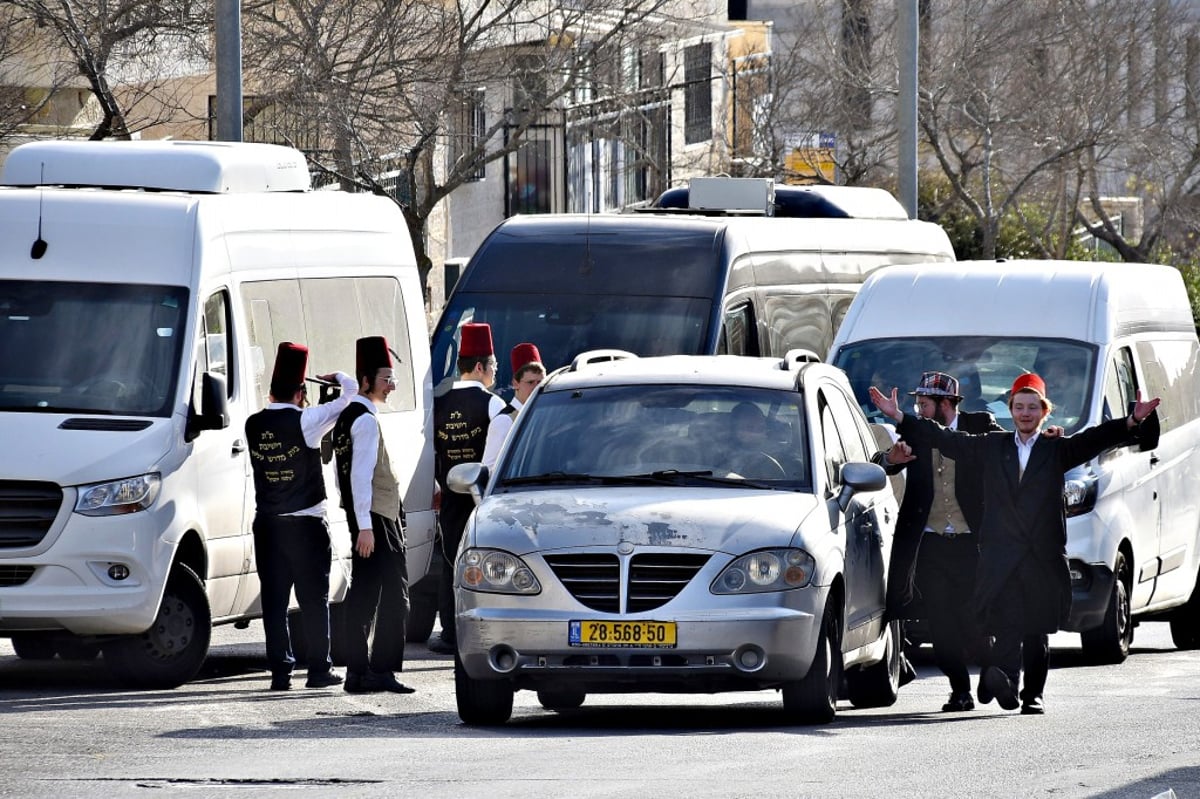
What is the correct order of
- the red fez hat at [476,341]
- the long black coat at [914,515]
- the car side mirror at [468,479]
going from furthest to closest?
the red fez hat at [476,341] < the long black coat at [914,515] < the car side mirror at [468,479]

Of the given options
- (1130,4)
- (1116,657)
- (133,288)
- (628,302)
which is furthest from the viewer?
(1130,4)

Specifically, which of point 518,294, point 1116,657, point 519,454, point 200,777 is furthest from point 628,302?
point 200,777

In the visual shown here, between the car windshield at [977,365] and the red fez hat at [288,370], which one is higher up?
the red fez hat at [288,370]

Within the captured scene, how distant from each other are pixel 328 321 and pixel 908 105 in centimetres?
1339

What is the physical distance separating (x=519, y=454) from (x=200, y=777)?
2.93 metres

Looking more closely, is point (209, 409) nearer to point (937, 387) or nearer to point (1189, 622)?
point (937, 387)

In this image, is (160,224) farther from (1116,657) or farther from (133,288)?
(1116,657)

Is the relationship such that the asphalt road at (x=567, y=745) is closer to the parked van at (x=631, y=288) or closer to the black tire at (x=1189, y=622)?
the black tire at (x=1189, y=622)

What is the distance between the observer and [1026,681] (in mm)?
12367

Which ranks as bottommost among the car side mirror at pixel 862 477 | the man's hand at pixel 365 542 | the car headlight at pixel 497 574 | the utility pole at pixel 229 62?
the man's hand at pixel 365 542

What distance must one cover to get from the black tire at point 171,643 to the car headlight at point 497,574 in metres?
2.54

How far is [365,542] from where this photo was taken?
12.7 meters

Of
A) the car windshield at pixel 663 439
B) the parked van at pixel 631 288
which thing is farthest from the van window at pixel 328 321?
the car windshield at pixel 663 439

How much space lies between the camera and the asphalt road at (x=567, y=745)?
29.9ft
